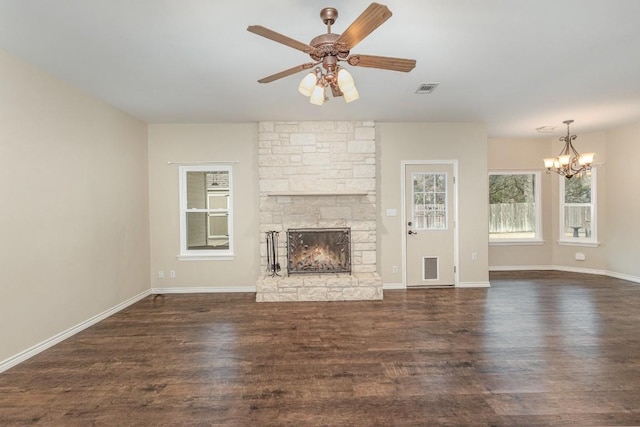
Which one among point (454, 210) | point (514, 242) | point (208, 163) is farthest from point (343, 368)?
point (514, 242)

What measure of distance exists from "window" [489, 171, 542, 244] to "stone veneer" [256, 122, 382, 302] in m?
3.29

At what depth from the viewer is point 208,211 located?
5.42 metres

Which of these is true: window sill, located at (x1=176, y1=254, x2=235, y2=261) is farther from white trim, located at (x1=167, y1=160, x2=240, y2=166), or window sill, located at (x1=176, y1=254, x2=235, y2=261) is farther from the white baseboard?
the white baseboard

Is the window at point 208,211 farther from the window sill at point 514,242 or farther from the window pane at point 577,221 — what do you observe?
the window pane at point 577,221

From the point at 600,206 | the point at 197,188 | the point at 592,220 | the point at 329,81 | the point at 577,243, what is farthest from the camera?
the point at 577,243

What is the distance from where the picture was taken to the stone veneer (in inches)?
204

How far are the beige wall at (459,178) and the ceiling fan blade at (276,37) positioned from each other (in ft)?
11.4

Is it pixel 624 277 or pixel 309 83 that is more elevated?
pixel 309 83

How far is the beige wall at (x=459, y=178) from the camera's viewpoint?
5426 millimetres

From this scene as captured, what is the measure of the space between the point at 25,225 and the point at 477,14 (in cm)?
416

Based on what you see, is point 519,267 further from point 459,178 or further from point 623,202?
point 459,178

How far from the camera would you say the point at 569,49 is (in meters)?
2.91

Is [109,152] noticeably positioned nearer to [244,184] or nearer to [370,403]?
[244,184]

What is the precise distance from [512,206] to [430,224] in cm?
264
